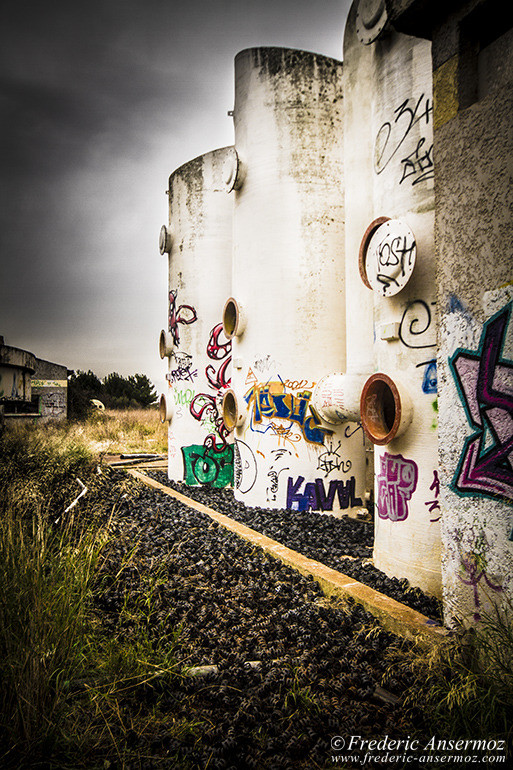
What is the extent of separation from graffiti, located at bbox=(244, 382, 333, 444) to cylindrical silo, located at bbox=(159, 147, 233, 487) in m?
2.48

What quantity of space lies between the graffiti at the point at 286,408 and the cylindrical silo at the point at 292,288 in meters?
0.01

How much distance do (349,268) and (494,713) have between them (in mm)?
4980

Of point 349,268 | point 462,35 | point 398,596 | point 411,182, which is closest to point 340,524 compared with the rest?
point 398,596

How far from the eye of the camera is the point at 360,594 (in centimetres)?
414

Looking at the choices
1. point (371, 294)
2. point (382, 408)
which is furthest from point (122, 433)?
point (382, 408)

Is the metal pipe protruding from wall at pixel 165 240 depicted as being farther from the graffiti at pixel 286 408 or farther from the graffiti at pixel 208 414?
the graffiti at pixel 286 408

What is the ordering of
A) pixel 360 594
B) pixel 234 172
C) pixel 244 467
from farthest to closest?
pixel 234 172 → pixel 244 467 → pixel 360 594

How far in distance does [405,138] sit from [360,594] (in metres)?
A: 3.95

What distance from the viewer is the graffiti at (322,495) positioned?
733 centimetres

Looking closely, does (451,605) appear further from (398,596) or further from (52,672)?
(52,672)

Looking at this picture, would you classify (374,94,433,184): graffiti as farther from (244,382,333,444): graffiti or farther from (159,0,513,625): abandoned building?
(244,382,333,444): graffiti

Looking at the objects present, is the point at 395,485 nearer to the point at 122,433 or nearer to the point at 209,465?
the point at 209,465

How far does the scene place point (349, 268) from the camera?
21.0ft

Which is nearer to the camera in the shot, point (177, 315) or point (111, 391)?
point (177, 315)
